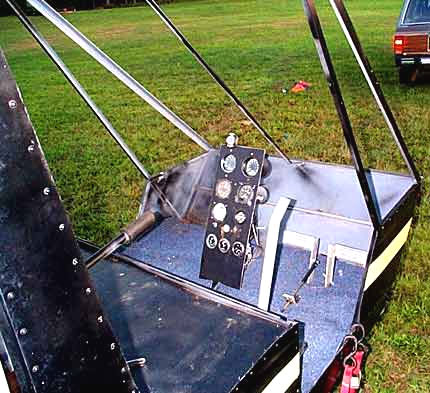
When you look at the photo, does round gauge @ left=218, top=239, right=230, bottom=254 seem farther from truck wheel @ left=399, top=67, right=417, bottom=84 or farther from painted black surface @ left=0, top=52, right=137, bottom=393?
truck wheel @ left=399, top=67, right=417, bottom=84

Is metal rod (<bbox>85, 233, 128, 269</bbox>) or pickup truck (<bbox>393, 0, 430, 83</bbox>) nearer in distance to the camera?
metal rod (<bbox>85, 233, 128, 269</bbox>)

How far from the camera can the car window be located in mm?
6754

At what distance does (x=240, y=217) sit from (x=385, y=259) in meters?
0.62

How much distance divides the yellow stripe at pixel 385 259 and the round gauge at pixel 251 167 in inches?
24.3

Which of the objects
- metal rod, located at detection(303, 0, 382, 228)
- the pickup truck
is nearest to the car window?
the pickup truck

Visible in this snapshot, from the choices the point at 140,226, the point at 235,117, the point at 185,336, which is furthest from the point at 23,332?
the point at 235,117

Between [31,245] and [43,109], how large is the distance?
6452 mm

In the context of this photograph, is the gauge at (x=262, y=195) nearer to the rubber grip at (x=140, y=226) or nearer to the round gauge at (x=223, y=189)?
the round gauge at (x=223, y=189)

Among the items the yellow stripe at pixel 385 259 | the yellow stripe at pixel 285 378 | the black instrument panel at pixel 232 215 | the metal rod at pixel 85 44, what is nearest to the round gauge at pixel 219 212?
the black instrument panel at pixel 232 215

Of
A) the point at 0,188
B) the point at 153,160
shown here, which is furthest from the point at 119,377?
the point at 153,160

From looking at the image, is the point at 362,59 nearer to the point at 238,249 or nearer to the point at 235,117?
the point at 238,249

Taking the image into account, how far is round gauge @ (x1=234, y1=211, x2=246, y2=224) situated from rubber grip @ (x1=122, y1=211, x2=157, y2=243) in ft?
1.80

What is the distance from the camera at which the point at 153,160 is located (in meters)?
4.79

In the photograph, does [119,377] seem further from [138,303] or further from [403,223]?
[403,223]
